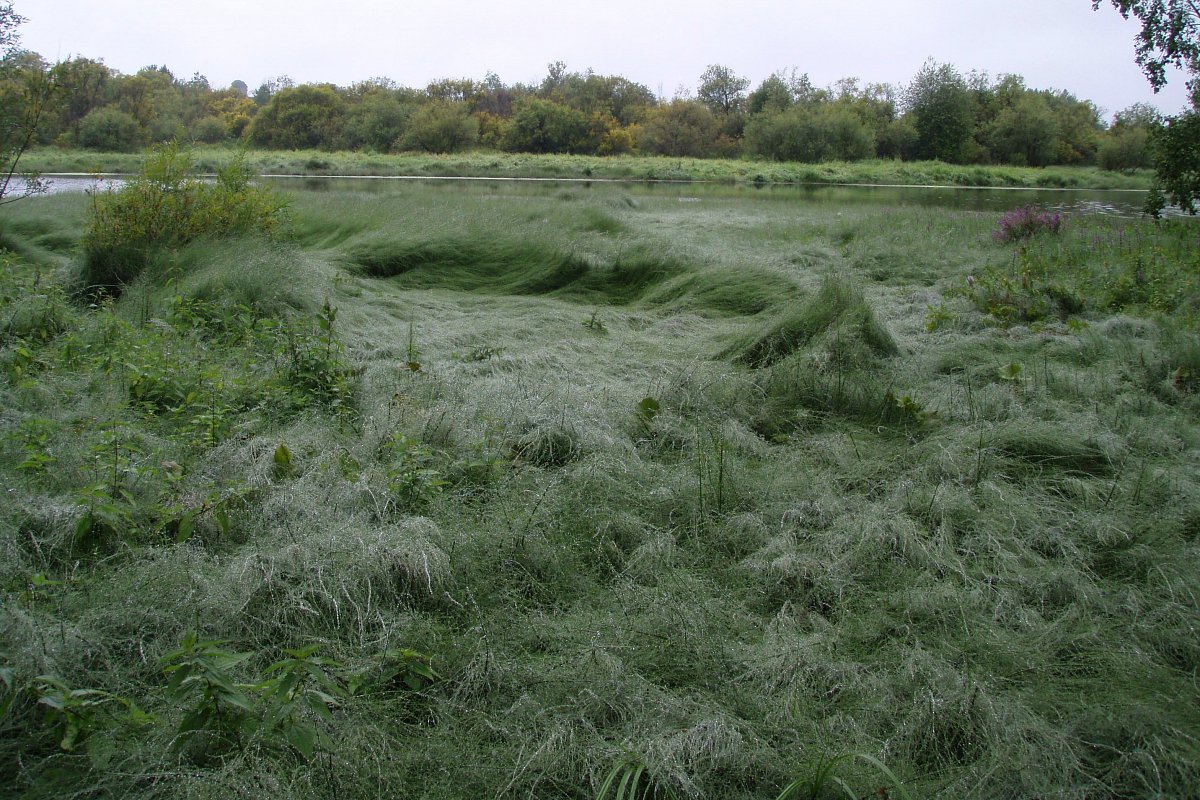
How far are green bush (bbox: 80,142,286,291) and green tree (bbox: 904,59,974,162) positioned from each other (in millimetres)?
48418

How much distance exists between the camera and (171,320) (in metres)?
4.70

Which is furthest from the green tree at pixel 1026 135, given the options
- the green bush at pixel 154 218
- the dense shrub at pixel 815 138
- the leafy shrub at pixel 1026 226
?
the green bush at pixel 154 218

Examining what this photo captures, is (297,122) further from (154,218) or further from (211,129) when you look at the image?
(154,218)

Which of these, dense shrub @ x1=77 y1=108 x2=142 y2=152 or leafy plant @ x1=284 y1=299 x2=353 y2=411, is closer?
leafy plant @ x1=284 y1=299 x2=353 y2=411

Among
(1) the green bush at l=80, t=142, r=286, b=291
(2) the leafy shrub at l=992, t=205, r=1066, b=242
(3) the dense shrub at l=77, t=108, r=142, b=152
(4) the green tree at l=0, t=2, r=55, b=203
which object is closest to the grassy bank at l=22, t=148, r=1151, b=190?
(3) the dense shrub at l=77, t=108, r=142, b=152

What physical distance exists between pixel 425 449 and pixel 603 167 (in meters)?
34.8

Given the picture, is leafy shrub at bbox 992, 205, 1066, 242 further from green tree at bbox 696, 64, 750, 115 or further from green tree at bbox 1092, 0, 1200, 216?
green tree at bbox 696, 64, 750, 115

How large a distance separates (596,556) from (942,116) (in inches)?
2106

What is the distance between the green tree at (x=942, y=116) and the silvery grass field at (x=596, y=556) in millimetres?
48224

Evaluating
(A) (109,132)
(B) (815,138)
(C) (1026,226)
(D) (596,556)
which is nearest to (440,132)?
(A) (109,132)

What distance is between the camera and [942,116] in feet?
156

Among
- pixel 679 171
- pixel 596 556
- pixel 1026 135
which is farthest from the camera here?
pixel 1026 135

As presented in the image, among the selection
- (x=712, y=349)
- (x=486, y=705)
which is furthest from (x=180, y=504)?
(x=712, y=349)

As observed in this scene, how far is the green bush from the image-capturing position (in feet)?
20.3
